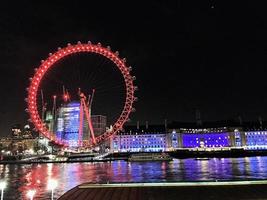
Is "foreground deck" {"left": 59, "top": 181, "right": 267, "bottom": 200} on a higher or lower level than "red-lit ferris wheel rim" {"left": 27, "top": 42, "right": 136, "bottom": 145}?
lower

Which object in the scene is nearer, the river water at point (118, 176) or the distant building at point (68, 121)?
the river water at point (118, 176)

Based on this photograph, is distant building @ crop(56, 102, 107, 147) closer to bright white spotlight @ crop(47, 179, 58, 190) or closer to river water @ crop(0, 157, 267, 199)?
river water @ crop(0, 157, 267, 199)

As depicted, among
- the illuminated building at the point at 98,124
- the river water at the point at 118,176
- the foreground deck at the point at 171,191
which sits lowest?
the river water at the point at 118,176

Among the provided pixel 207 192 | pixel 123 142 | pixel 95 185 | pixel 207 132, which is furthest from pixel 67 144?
pixel 207 132

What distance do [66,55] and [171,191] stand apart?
43317 millimetres

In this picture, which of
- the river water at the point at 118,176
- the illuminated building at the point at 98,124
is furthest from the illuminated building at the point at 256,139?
the river water at the point at 118,176

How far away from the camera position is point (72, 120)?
529ft

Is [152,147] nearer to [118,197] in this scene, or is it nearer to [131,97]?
[131,97]

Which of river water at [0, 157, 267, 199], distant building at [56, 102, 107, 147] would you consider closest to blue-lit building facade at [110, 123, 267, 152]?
distant building at [56, 102, 107, 147]

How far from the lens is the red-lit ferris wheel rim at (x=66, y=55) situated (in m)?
51.6

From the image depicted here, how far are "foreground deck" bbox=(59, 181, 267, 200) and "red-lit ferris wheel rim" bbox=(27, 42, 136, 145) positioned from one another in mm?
37424

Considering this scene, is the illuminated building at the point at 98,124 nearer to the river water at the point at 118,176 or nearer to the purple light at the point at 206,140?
the purple light at the point at 206,140

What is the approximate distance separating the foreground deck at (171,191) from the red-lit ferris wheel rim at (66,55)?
37.4m

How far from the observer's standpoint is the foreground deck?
43.9ft
